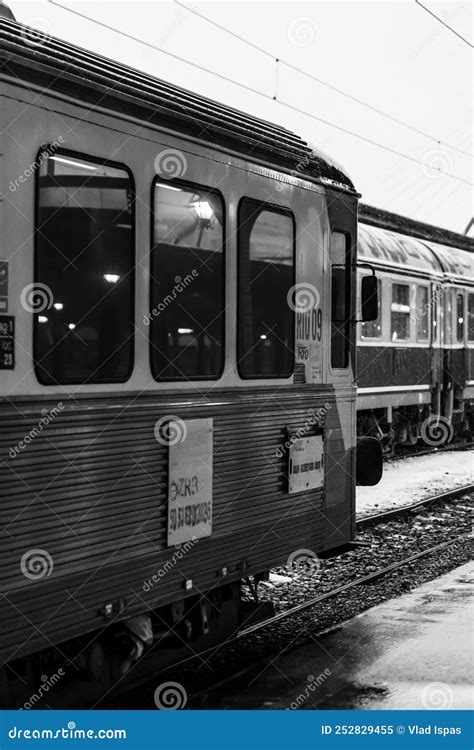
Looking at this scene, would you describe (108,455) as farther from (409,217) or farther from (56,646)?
(409,217)

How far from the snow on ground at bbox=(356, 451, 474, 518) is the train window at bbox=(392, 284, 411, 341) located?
7.05 feet

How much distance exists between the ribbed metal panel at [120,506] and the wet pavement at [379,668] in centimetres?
63

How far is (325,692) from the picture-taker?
238 inches

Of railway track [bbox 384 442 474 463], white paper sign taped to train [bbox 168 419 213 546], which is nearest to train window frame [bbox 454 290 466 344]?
railway track [bbox 384 442 474 463]

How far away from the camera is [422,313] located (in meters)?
20.1

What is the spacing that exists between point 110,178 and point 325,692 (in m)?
2.95

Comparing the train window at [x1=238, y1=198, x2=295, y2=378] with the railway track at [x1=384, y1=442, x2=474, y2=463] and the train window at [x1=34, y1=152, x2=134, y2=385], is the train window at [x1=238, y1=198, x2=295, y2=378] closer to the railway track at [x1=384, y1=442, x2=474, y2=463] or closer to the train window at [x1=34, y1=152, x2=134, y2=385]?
the train window at [x1=34, y1=152, x2=134, y2=385]

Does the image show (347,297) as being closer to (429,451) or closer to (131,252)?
(131,252)

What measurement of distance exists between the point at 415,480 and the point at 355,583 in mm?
7261

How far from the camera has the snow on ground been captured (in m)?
13.9

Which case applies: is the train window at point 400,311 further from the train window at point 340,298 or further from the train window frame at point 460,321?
the train window at point 340,298

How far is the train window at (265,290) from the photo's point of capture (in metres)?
6.43

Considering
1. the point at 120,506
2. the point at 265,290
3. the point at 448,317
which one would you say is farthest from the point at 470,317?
the point at 120,506
